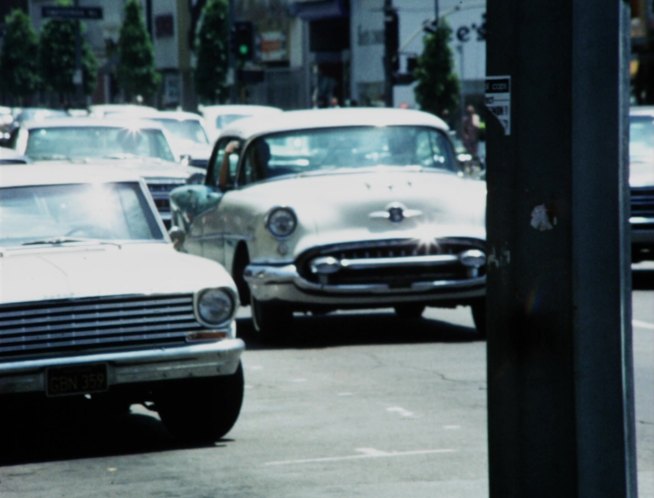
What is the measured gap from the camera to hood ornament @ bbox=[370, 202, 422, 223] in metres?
13.7

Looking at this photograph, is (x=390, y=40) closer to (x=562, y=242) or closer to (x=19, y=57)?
(x=562, y=242)

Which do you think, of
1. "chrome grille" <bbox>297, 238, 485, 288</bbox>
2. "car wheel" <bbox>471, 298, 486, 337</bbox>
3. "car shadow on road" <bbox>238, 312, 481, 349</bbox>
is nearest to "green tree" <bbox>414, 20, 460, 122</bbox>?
"car shadow on road" <bbox>238, 312, 481, 349</bbox>

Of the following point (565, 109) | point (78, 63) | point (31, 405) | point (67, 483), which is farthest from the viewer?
point (78, 63)

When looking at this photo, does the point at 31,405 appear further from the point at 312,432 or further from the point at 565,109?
the point at 565,109

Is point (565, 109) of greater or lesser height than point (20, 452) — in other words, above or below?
above

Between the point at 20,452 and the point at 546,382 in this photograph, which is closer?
the point at 546,382

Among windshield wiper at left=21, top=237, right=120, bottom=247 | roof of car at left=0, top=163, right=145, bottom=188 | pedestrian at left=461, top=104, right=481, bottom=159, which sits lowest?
Result: pedestrian at left=461, top=104, right=481, bottom=159

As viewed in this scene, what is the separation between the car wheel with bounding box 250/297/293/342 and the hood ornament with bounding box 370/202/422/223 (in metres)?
0.99

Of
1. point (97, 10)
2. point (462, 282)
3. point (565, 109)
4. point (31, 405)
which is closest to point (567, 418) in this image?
point (565, 109)

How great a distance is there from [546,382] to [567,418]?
11 centimetres

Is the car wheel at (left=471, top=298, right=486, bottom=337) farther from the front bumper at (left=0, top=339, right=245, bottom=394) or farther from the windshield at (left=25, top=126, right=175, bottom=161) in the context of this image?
the windshield at (left=25, top=126, right=175, bottom=161)

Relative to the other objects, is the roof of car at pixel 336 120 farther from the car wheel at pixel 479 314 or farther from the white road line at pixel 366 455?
the white road line at pixel 366 455

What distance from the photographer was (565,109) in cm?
452

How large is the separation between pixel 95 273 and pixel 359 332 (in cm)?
585
